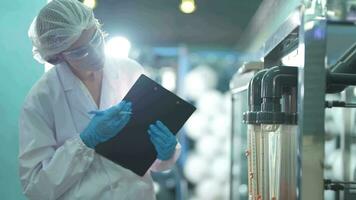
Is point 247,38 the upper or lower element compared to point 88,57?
upper

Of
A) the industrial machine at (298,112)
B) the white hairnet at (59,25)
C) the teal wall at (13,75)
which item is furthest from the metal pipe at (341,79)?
the teal wall at (13,75)

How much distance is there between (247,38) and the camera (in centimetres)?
455

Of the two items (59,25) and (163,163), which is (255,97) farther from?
(59,25)

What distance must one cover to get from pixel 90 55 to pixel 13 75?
1.97 feet

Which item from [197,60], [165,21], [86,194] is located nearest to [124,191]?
[86,194]

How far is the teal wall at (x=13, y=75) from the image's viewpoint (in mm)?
1737

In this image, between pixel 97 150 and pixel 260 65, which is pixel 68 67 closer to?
pixel 97 150

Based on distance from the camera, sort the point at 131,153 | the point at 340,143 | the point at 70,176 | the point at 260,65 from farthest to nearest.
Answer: the point at 340,143
the point at 260,65
the point at 131,153
the point at 70,176

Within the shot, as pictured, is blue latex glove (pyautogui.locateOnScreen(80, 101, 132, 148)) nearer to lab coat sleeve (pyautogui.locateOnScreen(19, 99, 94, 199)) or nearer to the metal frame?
lab coat sleeve (pyautogui.locateOnScreen(19, 99, 94, 199))

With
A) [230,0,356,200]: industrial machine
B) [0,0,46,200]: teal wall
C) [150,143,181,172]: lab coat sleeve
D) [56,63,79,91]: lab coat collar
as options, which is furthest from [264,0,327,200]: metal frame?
[0,0,46,200]: teal wall

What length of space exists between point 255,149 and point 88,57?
624mm

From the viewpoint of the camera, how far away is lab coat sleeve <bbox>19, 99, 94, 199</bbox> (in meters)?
1.25

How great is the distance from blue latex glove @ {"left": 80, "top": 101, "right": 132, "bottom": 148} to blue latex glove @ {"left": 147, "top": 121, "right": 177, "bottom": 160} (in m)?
0.09

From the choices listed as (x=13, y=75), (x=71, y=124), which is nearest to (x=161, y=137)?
(x=71, y=124)
